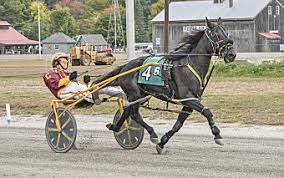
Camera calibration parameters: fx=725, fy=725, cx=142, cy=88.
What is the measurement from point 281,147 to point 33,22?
112 meters

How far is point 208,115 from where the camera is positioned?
1098cm

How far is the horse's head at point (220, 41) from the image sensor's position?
441 inches

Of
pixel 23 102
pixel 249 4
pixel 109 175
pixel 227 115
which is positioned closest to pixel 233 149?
pixel 109 175

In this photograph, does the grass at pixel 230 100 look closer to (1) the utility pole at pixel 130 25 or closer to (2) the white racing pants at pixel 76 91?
(1) the utility pole at pixel 130 25

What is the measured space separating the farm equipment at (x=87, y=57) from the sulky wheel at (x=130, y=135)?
45.1m

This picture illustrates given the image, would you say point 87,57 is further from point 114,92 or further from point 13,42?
point 13,42

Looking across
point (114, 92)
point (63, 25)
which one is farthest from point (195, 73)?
point (63, 25)

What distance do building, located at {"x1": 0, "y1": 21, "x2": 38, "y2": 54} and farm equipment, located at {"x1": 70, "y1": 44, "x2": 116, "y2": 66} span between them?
52043 mm

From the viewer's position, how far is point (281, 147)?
12.2 meters

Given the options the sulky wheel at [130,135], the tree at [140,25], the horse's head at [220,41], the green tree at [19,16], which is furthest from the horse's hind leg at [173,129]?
the green tree at [19,16]

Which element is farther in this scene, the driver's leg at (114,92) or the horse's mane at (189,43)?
the driver's leg at (114,92)

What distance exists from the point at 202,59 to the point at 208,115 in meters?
1.00

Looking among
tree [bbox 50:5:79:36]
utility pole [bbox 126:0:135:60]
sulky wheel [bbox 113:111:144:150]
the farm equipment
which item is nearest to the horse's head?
sulky wheel [bbox 113:111:144:150]

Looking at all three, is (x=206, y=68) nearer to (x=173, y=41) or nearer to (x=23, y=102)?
(x=23, y=102)
